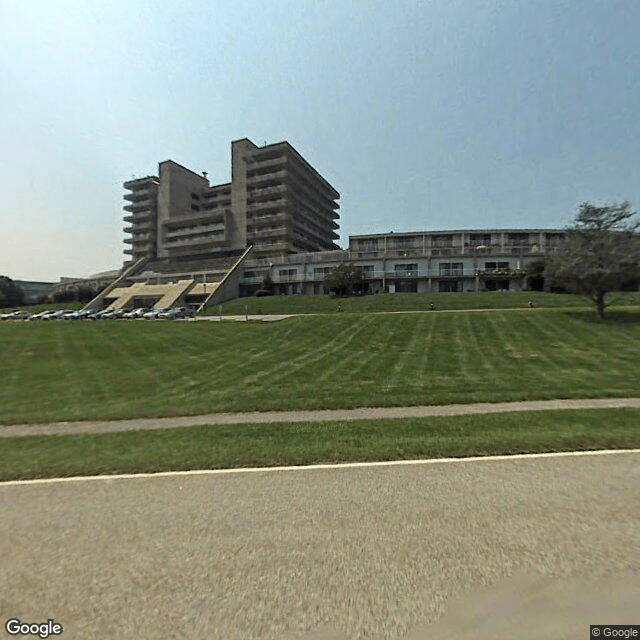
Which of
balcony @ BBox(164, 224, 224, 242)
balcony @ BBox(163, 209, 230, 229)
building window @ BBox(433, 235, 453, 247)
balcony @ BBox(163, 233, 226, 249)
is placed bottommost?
building window @ BBox(433, 235, 453, 247)

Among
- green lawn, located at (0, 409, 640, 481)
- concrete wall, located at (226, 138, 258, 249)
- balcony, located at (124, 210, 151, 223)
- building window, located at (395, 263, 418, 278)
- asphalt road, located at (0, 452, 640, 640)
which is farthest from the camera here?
balcony, located at (124, 210, 151, 223)

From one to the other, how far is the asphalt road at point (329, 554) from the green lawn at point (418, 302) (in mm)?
36966

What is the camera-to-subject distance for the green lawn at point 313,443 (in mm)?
5012

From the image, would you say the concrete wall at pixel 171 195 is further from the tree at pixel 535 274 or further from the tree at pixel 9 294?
the tree at pixel 535 274

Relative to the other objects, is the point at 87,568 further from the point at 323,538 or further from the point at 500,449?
the point at 500,449

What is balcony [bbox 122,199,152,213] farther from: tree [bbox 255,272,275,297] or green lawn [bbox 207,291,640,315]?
green lawn [bbox 207,291,640,315]

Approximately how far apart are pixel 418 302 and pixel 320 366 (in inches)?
1298

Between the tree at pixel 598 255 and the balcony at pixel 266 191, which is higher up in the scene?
the balcony at pixel 266 191

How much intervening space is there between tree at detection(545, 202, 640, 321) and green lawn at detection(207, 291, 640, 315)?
1603cm

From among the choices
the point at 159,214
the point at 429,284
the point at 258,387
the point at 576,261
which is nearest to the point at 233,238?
the point at 159,214

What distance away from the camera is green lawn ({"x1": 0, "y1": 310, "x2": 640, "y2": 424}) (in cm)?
890

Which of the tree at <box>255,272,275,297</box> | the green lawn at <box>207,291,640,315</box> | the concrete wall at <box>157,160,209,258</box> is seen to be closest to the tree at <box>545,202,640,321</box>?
the green lawn at <box>207,291,640,315</box>

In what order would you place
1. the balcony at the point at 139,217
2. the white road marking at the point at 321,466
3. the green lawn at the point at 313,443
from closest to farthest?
1. the white road marking at the point at 321,466
2. the green lawn at the point at 313,443
3. the balcony at the point at 139,217

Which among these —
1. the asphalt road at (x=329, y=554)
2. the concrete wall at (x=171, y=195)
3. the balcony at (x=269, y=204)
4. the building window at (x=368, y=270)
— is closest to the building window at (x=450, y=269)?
the building window at (x=368, y=270)
